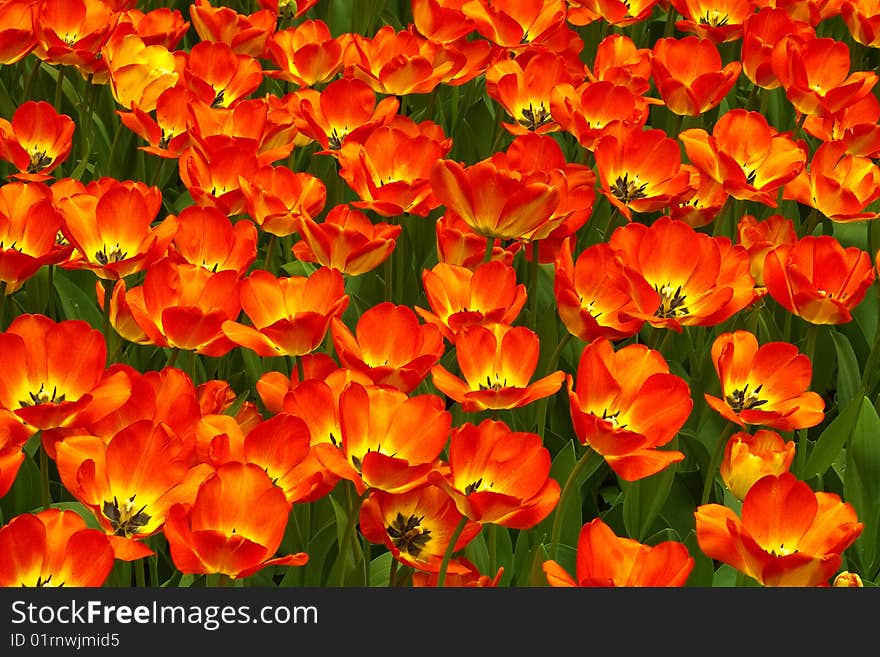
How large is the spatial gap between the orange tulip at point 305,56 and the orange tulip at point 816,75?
0.73 m

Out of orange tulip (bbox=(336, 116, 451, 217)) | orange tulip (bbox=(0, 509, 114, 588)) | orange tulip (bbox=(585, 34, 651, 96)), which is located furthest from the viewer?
orange tulip (bbox=(585, 34, 651, 96))

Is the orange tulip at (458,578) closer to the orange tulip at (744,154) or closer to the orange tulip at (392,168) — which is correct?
the orange tulip at (392,168)

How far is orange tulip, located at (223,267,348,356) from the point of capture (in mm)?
1454

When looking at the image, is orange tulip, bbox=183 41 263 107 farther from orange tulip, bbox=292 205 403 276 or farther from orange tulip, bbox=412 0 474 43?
orange tulip, bbox=292 205 403 276

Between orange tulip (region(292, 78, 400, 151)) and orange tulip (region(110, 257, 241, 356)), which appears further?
orange tulip (region(292, 78, 400, 151))

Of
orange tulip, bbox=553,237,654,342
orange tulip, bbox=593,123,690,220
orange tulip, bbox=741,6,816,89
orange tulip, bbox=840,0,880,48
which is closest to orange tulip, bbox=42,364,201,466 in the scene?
orange tulip, bbox=553,237,654,342

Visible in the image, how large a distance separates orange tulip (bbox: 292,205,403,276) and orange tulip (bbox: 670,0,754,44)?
104 centimetres

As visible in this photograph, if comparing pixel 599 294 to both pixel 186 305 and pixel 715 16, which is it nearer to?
pixel 186 305

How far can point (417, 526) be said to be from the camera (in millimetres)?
1331

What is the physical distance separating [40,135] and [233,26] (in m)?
0.52

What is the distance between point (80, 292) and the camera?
6.59ft

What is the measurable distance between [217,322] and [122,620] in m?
0.40

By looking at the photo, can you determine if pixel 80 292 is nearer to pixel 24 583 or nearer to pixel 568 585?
pixel 24 583

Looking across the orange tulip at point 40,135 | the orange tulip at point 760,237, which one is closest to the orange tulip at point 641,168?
the orange tulip at point 760,237
